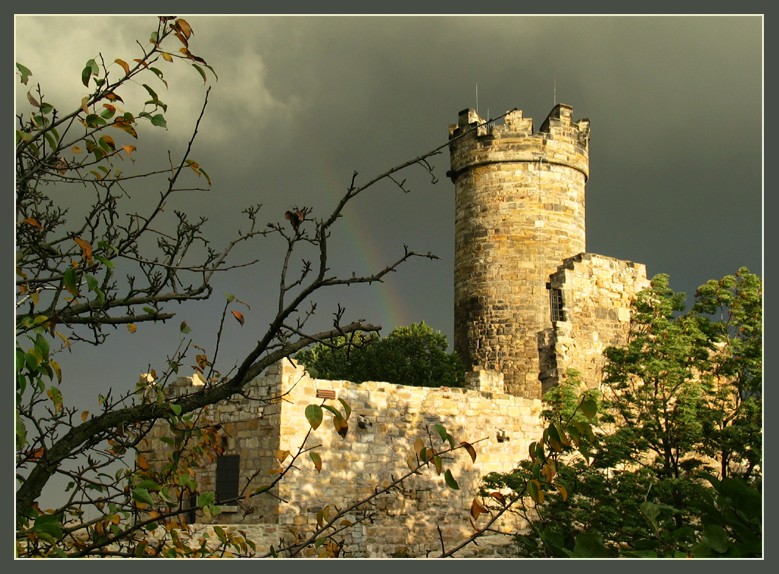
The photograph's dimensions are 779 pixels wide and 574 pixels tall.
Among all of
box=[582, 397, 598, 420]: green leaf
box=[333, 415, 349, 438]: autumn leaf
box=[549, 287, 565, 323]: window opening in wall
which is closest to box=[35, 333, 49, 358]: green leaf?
box=[333, 415, 349, 438]: autumn leaf

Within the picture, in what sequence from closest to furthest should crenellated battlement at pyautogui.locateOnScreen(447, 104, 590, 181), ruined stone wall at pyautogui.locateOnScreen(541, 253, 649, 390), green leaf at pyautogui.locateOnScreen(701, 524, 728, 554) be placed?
green leaf at pyautogui.locateOnScreen(701, 524, 728, 554) < ruined stone wall at pyautogui.locateOnScreen(541, 253, 649, 390) < crenellated battlement at pyautogui.locateOnScreen(447, 104, 590, 181)

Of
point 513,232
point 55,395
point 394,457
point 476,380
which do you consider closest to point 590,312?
point 476,380

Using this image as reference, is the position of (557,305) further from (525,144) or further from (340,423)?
(340,423)

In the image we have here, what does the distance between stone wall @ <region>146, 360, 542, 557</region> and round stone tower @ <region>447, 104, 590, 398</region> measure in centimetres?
708

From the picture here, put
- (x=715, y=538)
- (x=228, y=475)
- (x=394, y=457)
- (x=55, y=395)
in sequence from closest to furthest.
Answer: (x=715, y=538), (x=55, y=395), (x=228, y=475), (x=394, y=457)

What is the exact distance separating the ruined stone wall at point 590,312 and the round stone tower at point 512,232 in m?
2.98

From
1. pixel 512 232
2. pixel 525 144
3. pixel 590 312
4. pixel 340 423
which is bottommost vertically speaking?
pixel 340 423

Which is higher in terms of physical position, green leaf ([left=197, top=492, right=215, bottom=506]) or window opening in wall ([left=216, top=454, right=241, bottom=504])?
green leaf ([left=197, top=492, right=215, bottom=506])

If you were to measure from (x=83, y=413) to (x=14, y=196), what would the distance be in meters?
2.08

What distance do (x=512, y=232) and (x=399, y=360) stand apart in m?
7.18

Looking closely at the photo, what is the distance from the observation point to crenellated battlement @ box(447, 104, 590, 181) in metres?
25.4

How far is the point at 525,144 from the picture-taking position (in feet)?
83.4

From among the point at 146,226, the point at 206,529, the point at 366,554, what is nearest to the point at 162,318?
the point at 146,226

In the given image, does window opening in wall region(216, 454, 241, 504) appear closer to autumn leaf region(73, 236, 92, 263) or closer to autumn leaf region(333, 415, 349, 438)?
autumn leaf region(73, 236, 92, 263)
